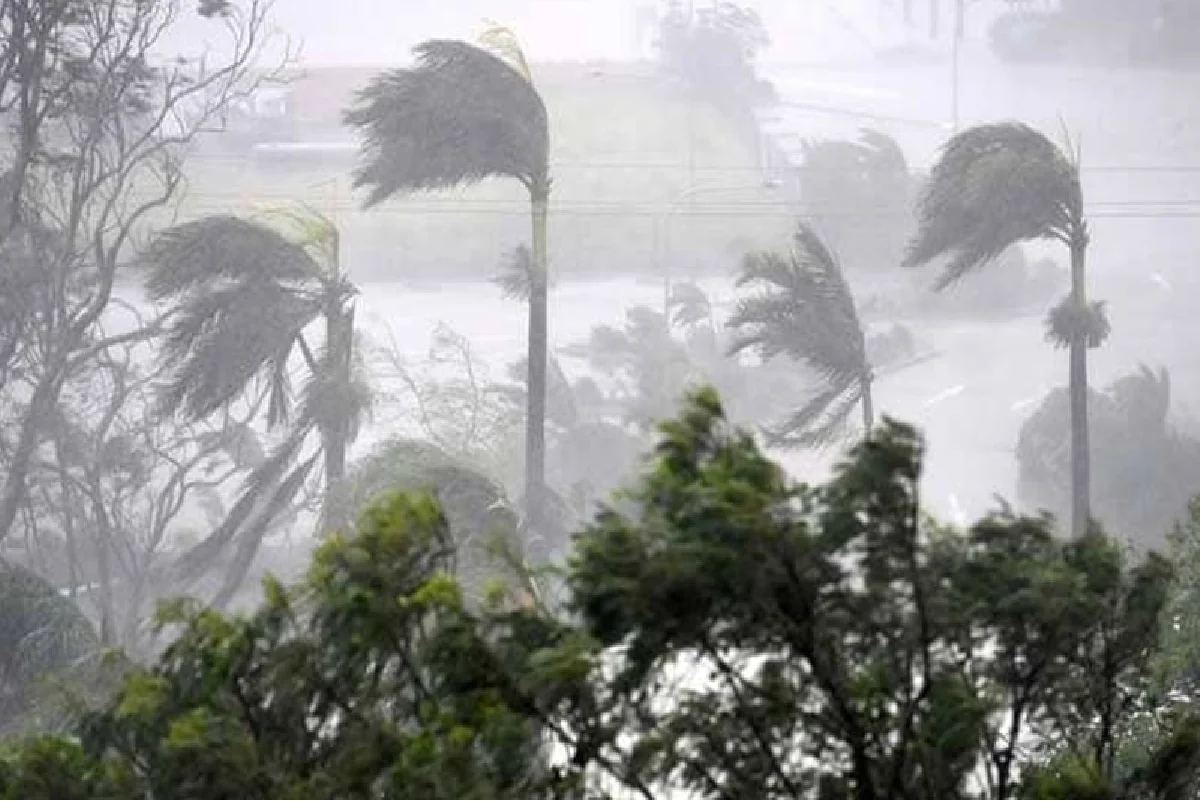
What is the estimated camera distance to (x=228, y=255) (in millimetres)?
13406

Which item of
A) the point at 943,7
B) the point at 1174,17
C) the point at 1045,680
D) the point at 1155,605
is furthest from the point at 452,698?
the point at 943,7

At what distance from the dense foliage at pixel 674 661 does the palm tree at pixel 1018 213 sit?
8525 mm

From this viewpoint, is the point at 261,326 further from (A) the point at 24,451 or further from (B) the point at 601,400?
(B) the point at 601,400

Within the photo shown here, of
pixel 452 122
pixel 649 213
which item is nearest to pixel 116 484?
pixel 452 122

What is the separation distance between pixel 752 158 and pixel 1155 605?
52.9 feet

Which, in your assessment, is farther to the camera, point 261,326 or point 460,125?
point 261,326

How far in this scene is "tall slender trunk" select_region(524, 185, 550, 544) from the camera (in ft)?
45.2

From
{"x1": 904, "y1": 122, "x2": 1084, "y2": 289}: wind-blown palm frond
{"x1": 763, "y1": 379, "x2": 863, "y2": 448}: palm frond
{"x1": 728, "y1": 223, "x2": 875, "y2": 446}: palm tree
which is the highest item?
{"x1": 904, "y1": 122, "x2": 1084, "y2": 289}: wind-blown palm frond

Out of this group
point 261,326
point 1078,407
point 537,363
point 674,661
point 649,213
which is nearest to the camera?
point 674,661

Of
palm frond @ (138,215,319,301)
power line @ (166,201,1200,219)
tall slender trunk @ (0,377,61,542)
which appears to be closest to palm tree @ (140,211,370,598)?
palm frond @ (138,215,319,301)

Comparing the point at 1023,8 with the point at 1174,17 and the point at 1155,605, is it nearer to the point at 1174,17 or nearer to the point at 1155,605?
the point at 1174,17

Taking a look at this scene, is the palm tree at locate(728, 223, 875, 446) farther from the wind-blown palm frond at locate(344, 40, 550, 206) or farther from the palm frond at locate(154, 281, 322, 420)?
the palm frond at locate(154, 281, 322, 420)

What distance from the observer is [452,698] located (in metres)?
4.65

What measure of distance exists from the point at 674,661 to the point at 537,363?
383 inches
